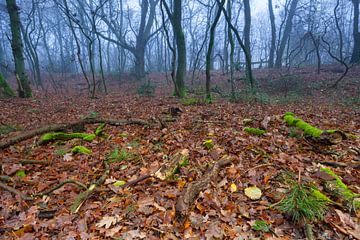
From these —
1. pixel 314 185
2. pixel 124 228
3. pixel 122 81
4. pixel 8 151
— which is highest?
pixel 122 81

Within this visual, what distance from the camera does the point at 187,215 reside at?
2.48 meters

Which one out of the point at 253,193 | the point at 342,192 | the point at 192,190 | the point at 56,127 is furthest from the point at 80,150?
the point at 342,192

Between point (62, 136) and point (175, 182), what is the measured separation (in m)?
3.42

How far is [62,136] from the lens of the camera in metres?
5.14

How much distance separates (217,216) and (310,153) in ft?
7.88

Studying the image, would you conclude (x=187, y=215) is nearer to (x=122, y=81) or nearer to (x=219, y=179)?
(x=219, y=179)

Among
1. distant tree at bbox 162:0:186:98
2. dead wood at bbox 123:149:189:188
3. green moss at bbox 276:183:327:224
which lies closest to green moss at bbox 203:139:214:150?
dead wood at bbox 123:149:189:188

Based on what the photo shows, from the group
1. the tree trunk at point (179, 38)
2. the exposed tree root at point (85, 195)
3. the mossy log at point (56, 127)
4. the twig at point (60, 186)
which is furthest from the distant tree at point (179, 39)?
the twig at point (60, 186)

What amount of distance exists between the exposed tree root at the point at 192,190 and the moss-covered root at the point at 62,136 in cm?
322

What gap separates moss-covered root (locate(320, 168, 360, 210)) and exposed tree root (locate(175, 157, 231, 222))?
1395mm

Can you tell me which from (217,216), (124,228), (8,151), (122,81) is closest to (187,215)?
(217,216)

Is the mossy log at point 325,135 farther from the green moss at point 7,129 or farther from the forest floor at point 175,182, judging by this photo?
the green moss at point 7,129

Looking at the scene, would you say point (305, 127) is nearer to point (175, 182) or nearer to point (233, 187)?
point (233, 187)

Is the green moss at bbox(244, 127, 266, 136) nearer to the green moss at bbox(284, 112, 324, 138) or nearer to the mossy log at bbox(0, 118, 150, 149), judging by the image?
the green moss at bbox(284, 112, 324, 138)
